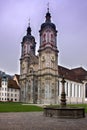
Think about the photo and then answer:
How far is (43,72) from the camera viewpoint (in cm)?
7894

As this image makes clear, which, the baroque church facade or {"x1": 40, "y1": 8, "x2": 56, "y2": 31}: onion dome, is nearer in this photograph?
the baroque church facade

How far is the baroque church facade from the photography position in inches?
3051

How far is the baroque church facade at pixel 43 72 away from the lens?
7750 centimetres

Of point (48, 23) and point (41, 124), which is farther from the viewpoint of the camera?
point (48, 23)

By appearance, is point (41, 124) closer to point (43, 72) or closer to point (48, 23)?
point (43, 72)

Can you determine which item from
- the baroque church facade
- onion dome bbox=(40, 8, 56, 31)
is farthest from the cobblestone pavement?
onion dome bbox=(40, 8, 56, 31)

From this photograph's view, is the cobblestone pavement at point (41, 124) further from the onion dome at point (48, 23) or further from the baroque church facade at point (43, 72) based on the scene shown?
the onion dome at point (48, 23)

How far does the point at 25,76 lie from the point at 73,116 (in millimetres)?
66288

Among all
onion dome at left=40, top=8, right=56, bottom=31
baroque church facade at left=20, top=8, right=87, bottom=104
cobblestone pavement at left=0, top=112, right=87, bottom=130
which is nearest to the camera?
cobblestone pavement at left=0, top=112, right=87, bottom=130

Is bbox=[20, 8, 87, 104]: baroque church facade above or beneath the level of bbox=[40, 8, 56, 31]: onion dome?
beneath

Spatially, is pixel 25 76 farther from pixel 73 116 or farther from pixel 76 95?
pixel 73 116

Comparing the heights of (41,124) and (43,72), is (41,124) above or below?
below

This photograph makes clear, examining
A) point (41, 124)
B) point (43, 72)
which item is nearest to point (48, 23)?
point (43, 72)

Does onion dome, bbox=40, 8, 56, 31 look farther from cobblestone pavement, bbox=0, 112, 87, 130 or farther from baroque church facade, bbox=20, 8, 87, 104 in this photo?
cobblestone pavement, bbox=0, 112, 87, 130
